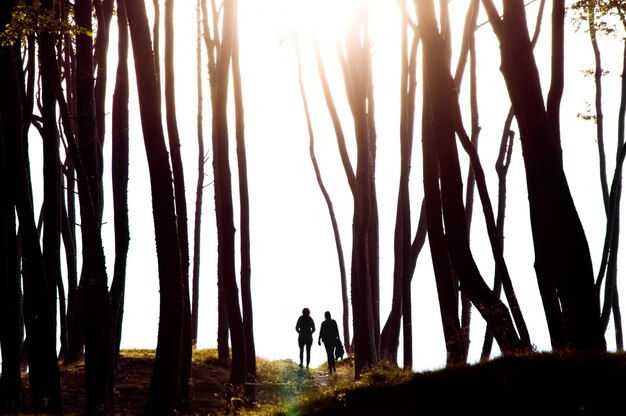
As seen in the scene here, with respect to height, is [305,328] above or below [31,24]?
below

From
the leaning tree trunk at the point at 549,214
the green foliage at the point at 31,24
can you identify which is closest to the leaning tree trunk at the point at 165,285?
the green foliage at the point at 31,24

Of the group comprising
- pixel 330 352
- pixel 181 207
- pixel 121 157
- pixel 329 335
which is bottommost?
pixel 330 352

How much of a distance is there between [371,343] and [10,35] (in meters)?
10.0

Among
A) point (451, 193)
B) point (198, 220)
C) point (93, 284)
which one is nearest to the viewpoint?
point (451, 193)

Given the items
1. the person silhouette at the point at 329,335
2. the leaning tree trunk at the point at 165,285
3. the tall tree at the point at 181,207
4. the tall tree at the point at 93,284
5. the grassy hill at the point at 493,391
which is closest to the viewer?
the grassy hill at the point at 493,391

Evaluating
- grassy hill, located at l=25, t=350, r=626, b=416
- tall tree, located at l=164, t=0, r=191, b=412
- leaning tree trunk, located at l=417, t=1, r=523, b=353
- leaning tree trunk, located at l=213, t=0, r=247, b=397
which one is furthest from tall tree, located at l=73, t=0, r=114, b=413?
leaning tree trunk, located at l=417, t=1, r=523, b=353

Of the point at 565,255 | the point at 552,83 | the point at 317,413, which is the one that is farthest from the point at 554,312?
the point at 317,413

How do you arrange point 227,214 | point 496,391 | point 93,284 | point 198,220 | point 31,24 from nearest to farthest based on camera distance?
point 496,391
point 31,24
point 93,284
point 227,214
point 198,220

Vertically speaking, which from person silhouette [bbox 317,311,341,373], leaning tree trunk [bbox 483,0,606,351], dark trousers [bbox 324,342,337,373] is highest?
leaning tree trunk [bbox 483,0,606,351]

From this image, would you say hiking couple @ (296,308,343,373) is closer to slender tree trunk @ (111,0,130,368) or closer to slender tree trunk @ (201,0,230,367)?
slender tree trunk @ (201,0,230,367)

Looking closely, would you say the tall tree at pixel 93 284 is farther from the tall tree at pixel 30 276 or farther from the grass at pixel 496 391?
the grass at pixel 496 391

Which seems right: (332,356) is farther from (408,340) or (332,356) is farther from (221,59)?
(221,59)

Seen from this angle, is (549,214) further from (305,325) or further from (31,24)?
(305,325)

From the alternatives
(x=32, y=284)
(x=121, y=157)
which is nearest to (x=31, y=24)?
(x=121, y=157)
